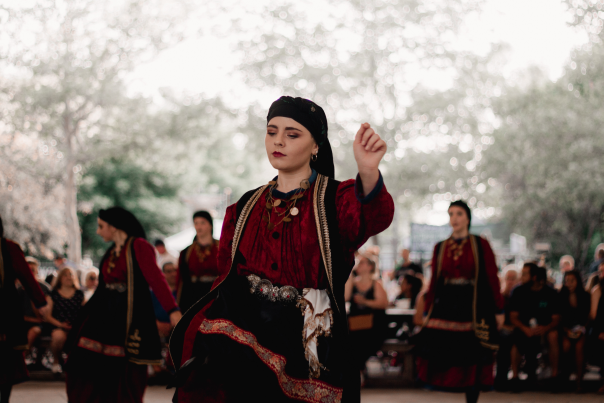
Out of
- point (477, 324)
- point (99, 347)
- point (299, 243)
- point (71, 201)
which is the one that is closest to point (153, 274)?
point (99, 347)

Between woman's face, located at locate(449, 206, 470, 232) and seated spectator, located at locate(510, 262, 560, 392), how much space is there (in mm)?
2377

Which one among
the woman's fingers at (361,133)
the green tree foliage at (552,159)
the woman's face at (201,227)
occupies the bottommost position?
the woman's face at (201,227)

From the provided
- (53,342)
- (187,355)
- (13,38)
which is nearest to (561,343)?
(53,342)

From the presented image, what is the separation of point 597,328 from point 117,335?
5.82m

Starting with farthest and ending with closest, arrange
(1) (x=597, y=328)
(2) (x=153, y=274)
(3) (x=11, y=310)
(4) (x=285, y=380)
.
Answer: (1) (x=597, y=328) < (3) (x=11, y=310) < (2) (x=153, y=274) < (4) (x=285, y=380)

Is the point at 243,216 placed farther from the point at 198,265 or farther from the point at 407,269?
the point at 407,269

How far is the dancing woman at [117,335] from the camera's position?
17.7ft

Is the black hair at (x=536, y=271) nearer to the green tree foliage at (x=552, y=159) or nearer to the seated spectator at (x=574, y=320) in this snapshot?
the seated spectator at (x=574, y=320)

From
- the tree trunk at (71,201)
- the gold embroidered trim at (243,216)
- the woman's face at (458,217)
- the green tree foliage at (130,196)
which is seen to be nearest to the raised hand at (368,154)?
the gold embroidered trim at (243,216)

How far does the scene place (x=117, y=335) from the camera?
5406 mm

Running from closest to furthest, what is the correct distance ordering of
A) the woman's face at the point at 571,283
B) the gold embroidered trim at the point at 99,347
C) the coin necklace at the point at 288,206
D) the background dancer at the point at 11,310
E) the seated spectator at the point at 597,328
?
the coin necklace at the point at 288,206 < the gold embroidered trim at the point at 99,347 < the background dancer at the point at 11,310 < the seated spectator at the point at 597,328 < the woman's face at the point at 571,283

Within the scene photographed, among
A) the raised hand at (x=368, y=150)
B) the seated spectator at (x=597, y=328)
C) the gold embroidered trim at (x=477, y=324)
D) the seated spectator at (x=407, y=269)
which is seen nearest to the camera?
the raised hand at (x=368, y=150)

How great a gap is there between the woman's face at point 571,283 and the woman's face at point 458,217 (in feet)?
10.2

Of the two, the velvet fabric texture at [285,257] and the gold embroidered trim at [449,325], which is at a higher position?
the velvet fabric texture at [285,257]
